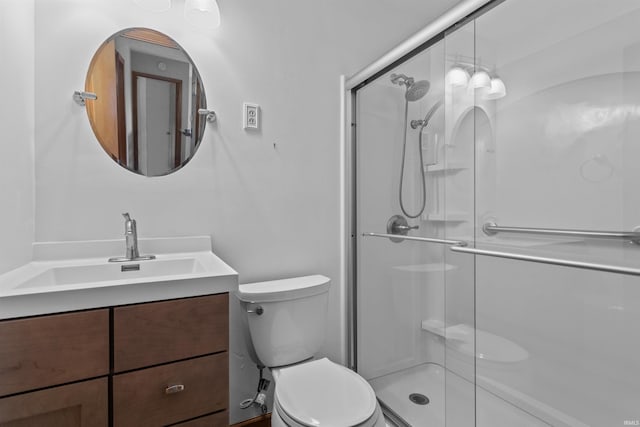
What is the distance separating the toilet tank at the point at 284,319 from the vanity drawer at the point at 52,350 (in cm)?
57

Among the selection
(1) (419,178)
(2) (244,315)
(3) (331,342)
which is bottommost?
(3) (331,342)

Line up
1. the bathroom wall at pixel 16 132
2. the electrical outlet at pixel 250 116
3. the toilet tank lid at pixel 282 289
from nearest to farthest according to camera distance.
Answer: the bathroom wall at pixel 16 132
the toilet tank lid at pixel 282 289
the electrical outlet at pixel 250 116

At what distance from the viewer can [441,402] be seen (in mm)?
1453

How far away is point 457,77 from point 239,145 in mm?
986

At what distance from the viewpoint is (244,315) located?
4.54 ft

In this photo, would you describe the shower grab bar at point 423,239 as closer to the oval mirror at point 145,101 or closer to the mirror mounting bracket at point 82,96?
the oval mirror at point 145,101

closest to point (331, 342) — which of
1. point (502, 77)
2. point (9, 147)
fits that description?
point (502, 77)

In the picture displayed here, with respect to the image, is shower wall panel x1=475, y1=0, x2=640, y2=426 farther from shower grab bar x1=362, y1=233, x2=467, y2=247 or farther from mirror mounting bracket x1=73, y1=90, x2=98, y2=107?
mirror mounting bracket x1=73, y1=90, x2=98, y2=107

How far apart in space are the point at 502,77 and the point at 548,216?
0.49 metres

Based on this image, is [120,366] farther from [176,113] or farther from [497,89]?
[497,89]

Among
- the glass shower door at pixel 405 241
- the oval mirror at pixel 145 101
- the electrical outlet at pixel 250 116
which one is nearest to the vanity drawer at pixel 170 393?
the oval mirror at pixel 145 101

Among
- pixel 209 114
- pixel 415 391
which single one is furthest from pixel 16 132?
pixel 415 391

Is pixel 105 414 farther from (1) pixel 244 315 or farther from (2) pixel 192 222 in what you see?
(2) pixel 192 222

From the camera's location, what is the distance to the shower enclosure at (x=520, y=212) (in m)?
0.89
